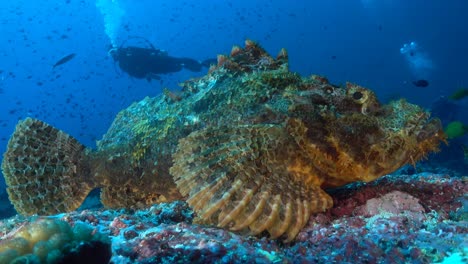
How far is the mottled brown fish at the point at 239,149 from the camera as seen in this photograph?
3475 mm

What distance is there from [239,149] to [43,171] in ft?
11.1

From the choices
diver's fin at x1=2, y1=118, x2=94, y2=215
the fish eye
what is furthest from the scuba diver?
the fish eye

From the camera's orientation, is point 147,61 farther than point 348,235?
Yes

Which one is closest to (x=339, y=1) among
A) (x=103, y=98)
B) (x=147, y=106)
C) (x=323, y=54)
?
(x=323, y=54)

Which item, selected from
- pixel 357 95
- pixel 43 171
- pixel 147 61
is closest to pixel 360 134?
pixel 357 95

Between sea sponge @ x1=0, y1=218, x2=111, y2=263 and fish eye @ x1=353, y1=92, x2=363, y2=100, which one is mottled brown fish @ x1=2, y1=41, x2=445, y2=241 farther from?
sea sponge @ x1=0, y1=218, x2=111, y2=263

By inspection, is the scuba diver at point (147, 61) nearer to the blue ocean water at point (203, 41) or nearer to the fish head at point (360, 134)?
the fish head at point (360, 134)

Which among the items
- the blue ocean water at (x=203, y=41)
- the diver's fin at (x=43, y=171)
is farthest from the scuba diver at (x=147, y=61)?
the blue ocean water at (x=203, y=41)

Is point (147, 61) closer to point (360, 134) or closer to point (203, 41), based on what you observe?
point (360, 134)

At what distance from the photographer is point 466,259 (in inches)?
85.9

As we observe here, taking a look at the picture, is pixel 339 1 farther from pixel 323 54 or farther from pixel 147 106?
pixel 147 106

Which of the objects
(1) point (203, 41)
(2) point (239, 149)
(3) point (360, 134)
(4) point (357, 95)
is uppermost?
(1) point (203, 41)

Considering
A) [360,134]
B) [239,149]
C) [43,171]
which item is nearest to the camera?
[239,149]

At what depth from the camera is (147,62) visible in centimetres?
2047
